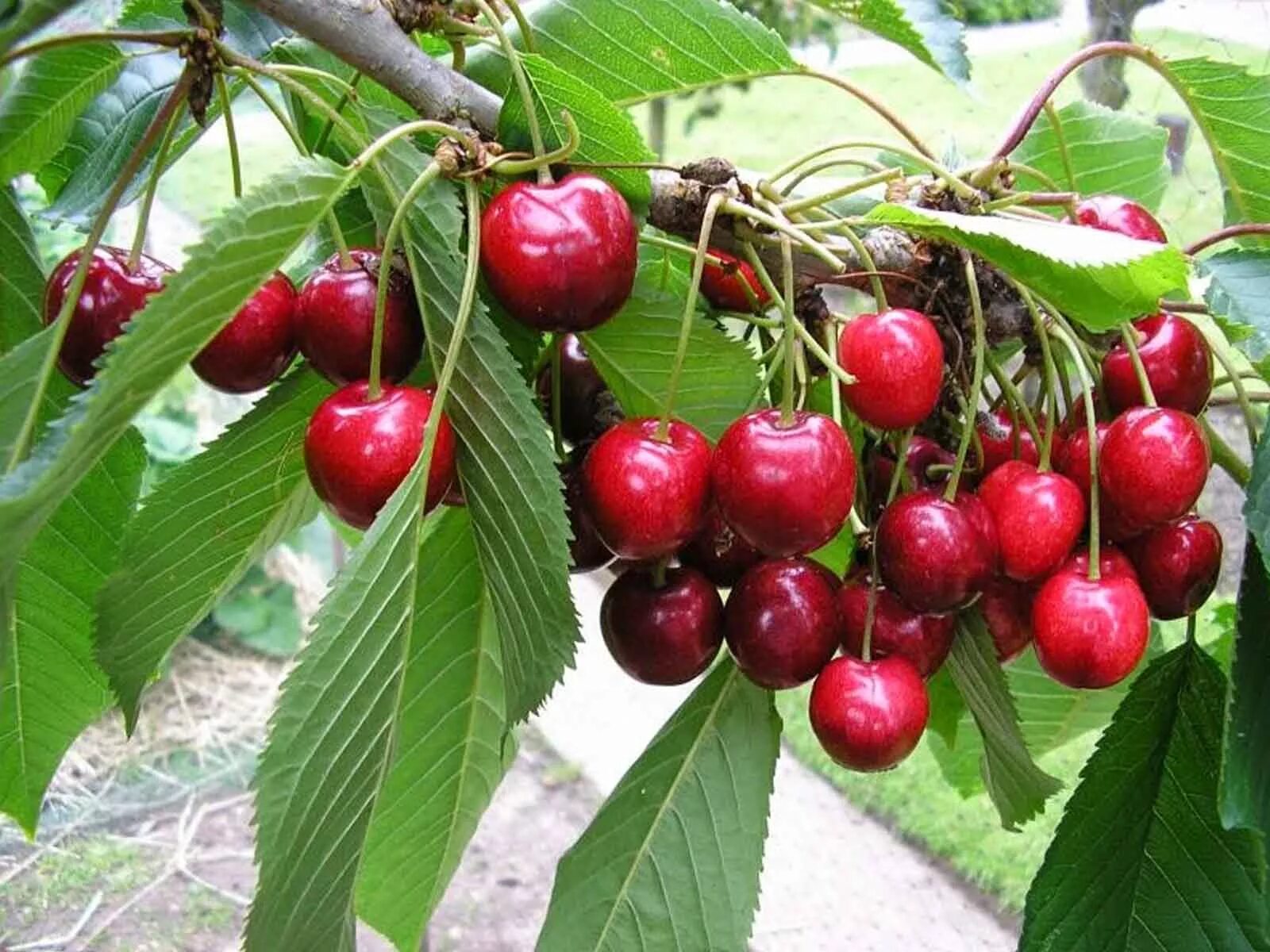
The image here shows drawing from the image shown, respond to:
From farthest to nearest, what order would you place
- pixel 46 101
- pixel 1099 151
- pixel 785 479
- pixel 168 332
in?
pixel 1099 151
pixel 46 101
pixel 785 479
pixel 168 332

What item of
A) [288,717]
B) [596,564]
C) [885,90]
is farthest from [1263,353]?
[885,90]

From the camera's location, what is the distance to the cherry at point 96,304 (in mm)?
561

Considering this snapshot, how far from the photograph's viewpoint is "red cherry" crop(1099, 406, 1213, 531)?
0.57 meters

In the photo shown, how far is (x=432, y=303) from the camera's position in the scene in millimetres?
540

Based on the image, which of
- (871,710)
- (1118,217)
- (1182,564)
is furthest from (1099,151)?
(871,710)

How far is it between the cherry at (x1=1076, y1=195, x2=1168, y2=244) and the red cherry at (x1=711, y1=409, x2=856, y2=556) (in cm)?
23

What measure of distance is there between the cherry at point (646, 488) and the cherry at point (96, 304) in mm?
216

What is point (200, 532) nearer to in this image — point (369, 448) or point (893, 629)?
point (369, 448)

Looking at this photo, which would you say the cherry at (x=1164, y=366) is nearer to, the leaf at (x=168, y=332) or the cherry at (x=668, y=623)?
the cherry at (x=668, y=623)

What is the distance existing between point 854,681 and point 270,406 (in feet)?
1.06

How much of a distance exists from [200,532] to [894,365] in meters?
0.35

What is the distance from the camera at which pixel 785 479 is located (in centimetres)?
53

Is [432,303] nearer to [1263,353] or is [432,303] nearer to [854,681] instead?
[854,681]

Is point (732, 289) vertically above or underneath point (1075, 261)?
underneath
